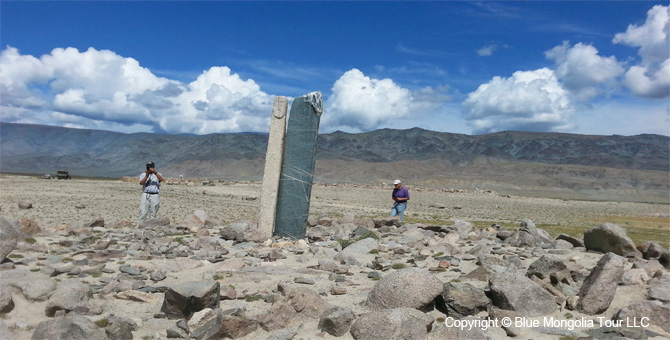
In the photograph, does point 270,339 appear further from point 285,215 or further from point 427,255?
point 285,215

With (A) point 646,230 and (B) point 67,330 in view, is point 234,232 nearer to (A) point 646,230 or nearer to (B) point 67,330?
(B) point 67,330

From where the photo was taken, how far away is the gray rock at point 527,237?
507 inches

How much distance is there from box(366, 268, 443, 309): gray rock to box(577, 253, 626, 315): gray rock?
2.20 metres

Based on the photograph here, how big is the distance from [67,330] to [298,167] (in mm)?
7859

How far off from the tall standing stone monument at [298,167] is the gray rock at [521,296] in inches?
250

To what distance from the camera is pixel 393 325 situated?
604 centimetres

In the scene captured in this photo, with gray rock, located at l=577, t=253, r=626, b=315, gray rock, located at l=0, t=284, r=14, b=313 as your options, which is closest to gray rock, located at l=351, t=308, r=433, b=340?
gray rock, located at l=577, t=253, r=626, b=315

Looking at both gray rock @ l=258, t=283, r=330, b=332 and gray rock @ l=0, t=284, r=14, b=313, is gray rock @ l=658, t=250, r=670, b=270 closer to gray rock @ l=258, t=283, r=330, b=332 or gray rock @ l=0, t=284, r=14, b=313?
gray rock @ l=258, t=283, r=330, b=332

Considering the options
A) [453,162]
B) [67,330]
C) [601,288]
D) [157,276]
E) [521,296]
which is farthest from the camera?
[453,162]

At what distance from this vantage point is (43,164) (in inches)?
7795

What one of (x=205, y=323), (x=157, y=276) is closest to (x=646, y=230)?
(x=157, y=276)

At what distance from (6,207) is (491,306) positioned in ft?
58.6

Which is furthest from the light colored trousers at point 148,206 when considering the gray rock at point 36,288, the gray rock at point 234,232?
the gray rock at point 36,288
